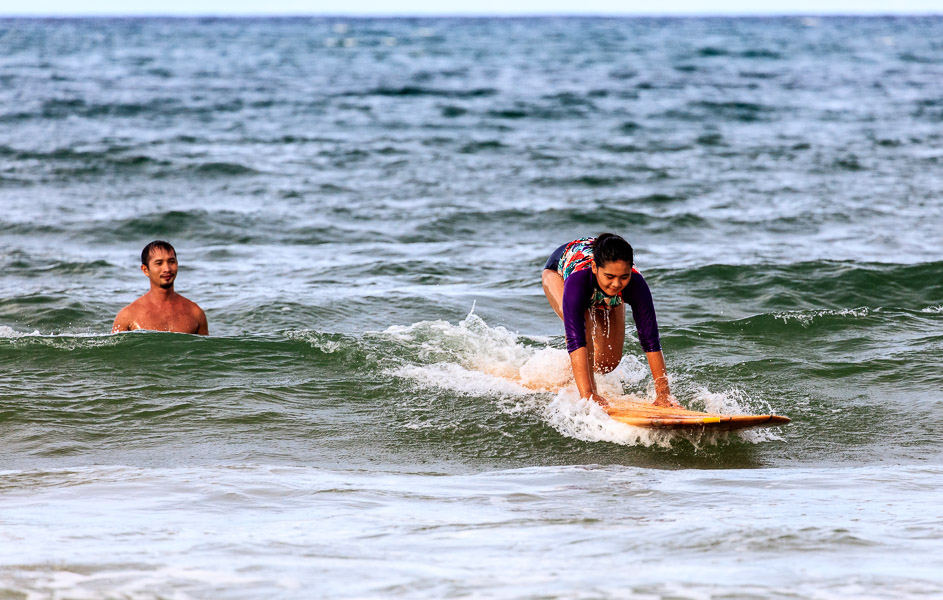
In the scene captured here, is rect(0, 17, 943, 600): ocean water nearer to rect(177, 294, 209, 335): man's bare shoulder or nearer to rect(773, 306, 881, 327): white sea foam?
rect(773, 306, 881, 327): white sea foam

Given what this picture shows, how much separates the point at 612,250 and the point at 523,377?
188 cm

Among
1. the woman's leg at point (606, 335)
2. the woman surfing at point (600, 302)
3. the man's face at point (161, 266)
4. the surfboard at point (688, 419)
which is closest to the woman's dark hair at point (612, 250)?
the woman surfing at point (600, 302)

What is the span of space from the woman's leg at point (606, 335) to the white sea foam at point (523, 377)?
6.3 inches

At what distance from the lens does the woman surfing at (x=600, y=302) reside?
20.1 ft

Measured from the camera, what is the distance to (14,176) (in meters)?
18.5

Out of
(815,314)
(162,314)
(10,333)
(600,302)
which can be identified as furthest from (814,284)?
(10,333)

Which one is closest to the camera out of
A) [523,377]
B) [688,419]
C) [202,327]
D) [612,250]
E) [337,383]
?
[612,250]

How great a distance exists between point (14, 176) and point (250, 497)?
15.6 metres

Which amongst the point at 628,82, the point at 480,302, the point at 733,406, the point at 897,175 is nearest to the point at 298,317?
the point at 480,302

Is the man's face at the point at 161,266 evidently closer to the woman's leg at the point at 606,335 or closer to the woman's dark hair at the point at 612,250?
the woman's leg at the point at 606,335

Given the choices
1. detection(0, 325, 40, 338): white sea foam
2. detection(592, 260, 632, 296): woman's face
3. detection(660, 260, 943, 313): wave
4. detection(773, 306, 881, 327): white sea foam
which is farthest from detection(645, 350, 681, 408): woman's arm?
detection(0, 325, 40, 338): white sea foam

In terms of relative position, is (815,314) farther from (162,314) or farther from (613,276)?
(162,314)

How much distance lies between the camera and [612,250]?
6.05 metres

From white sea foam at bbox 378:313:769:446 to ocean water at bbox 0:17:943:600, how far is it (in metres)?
0.03
